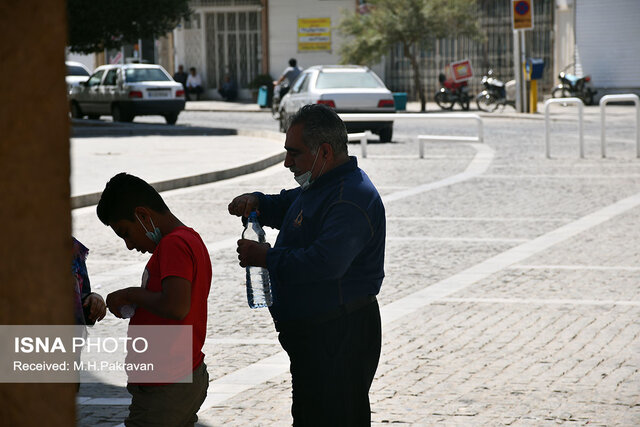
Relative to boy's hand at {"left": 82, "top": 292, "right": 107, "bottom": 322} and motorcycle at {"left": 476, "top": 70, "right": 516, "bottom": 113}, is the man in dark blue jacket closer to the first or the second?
boy's hand at {"left": 82, "top": 292, "right": 107, "bottom": 322}

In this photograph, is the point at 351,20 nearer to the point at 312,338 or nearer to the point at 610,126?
the point at 610,126

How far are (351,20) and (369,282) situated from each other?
37694mm

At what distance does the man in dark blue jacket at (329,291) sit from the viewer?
11.2 ft

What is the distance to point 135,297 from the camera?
333 cm

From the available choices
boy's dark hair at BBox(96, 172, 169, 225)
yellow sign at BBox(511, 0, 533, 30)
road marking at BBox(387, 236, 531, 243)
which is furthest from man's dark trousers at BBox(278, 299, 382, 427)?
yellow sign at BBox(511, 0, 533, 30)

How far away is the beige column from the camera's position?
1.36 metres

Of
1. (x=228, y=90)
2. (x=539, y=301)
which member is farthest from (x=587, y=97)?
(x=539, y=301)

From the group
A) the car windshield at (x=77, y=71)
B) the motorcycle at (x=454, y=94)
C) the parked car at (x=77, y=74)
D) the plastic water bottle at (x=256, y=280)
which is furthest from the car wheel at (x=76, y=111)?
the plastic water bottle at (x=256, y=280)

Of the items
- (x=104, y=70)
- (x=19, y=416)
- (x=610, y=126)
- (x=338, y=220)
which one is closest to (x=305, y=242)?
(x=338, y=220)

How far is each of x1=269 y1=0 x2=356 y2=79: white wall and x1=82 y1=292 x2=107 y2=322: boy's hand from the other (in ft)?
145

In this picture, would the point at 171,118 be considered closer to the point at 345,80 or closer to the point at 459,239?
the point at 345,80

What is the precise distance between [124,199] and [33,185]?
2.05 metres

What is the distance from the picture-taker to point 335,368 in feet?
11.3

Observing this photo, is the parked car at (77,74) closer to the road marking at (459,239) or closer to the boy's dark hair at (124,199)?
the road marking at (459,239)
